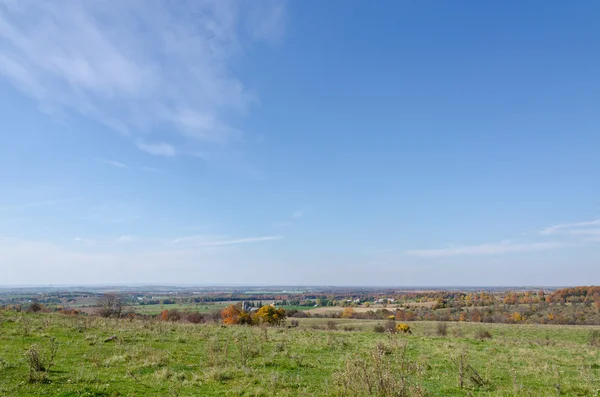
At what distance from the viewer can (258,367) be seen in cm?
1556

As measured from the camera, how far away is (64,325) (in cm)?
2448

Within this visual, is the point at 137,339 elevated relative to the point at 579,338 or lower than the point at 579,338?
elevated

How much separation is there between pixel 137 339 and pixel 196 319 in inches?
1293

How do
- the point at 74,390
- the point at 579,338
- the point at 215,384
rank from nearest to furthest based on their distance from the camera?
the point at 74,390 → the point at 215,384 → the point at 579,338

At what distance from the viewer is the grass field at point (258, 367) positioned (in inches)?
412

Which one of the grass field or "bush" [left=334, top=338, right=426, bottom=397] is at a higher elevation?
"bush" [left=334, top=338, right=426, bottom=397]

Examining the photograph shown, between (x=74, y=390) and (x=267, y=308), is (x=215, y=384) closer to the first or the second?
(x=74, y=390)

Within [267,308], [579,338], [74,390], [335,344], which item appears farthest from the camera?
[267,308]

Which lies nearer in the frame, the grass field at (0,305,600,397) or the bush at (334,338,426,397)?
the bush at (334,338,426,397)

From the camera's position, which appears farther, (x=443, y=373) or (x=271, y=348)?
(x=271, y=348)

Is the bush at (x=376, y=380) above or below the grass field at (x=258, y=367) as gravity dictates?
above

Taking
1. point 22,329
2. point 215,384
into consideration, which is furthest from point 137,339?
point 215,384

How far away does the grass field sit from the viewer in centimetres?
1047

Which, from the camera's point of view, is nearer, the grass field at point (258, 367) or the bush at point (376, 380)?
the bush at point (376, 380)
